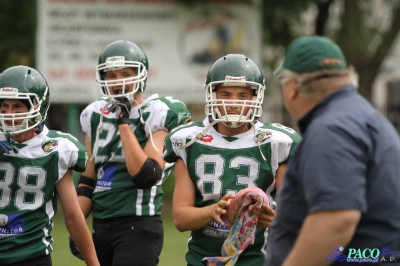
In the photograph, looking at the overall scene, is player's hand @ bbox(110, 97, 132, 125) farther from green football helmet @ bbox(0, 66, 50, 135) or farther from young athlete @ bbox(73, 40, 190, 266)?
green football helmet @ bbox(0, 66, 50, 135)

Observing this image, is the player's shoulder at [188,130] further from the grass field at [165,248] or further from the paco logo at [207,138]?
the grass field at [165,248]

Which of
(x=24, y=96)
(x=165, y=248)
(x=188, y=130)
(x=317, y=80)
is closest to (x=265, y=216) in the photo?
(x=188, y=130)

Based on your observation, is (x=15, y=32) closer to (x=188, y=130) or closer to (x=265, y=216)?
(x=188, y=130)

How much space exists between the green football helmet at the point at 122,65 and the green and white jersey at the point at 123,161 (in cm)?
16

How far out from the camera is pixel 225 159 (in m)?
4.18

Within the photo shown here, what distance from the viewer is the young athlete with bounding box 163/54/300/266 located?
4152 millimetres

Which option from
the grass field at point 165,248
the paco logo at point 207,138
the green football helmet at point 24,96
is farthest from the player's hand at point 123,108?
the grass field at point 165,248

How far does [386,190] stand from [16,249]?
7.28 feet

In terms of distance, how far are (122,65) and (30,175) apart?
1276mm

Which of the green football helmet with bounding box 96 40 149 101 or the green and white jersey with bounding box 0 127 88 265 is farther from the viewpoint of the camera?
the green football helmet with bounding box 96 40 149 101

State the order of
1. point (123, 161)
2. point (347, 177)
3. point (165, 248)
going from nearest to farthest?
1. point (347, 177)
2. point (123, 161)
3. point (165, 248)

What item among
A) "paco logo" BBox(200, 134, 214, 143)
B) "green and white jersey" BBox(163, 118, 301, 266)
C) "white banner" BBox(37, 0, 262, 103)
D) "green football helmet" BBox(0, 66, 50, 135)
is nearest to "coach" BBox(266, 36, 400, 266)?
"green and white jersey" BBox(163, 118, 301, 266)

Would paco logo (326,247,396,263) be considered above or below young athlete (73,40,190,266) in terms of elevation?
above

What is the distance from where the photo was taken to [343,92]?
289 centimetres
